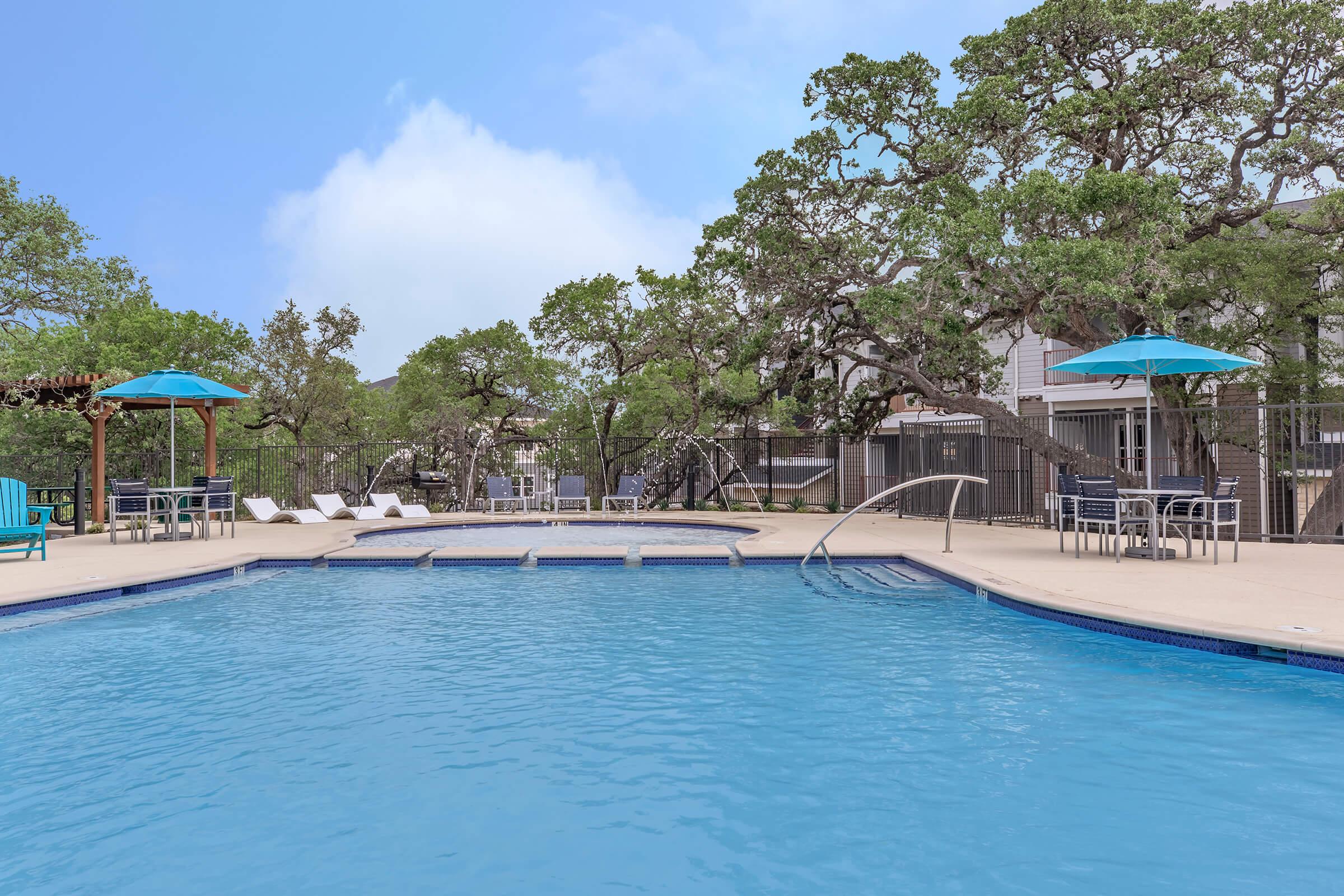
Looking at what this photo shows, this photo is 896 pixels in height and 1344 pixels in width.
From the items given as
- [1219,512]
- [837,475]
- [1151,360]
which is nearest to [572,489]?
[837,475]

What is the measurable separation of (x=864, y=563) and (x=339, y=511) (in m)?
11.3

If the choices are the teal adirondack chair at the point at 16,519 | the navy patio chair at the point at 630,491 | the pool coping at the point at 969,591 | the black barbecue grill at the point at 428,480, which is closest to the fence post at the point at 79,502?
the teal adirondack chair at the point at 16,519

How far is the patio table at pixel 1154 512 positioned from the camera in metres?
8.96

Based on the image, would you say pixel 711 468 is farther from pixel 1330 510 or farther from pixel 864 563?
pixel 1330 510

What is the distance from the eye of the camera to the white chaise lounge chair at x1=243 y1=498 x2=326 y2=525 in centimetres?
1595

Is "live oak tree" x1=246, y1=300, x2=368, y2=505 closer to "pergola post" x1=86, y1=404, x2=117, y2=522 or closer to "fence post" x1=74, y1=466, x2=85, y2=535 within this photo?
"pergola post" x1=86, y1=404, x2=117, y2=522

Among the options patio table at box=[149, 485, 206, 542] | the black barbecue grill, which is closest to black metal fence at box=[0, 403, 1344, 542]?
the black barbecue grill

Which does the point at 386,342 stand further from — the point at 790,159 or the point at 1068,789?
the point at 1068,789

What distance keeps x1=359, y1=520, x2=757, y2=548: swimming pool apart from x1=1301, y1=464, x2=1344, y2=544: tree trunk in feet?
31.0

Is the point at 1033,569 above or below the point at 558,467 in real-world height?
below

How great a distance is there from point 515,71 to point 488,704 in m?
17.8

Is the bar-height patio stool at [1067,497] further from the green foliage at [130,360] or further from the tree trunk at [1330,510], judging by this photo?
the green foliage at [130,360]

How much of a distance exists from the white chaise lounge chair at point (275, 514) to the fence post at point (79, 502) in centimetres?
256

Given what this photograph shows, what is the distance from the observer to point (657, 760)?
3990mm
